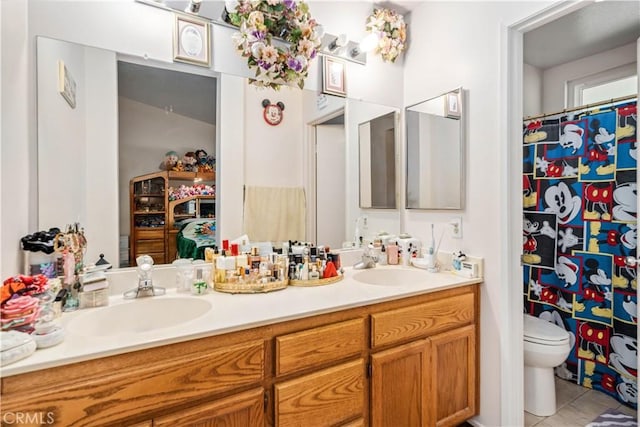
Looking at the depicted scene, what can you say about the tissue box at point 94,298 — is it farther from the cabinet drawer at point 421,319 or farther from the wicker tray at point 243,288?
the cabinet drawer at point 421,319

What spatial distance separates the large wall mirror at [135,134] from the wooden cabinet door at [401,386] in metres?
0.81

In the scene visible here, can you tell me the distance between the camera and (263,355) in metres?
1.11

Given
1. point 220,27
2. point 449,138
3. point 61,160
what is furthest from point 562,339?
point 61,160

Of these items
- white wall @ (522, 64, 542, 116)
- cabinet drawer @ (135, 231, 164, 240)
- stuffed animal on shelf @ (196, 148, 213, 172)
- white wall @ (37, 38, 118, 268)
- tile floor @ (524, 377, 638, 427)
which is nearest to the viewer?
white wall @ (37, 38, 118, 268)

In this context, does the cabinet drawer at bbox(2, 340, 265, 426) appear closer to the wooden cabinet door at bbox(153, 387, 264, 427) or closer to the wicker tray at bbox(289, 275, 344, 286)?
the wooden cabinet door at bbox(153, 387, 264, 427)

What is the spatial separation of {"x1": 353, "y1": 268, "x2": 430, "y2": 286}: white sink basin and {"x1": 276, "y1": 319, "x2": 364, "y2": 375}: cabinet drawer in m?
0.55

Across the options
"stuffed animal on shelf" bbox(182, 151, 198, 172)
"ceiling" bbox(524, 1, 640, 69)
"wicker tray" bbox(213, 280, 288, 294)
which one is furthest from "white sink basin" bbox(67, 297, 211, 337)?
"ceiling" bbox(524, 1, 640, 69)

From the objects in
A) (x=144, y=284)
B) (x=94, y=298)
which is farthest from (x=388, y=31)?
(x=94, y=298)

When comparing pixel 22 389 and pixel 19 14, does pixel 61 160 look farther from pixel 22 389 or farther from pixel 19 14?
pixel 22 389

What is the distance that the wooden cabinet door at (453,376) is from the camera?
155cm

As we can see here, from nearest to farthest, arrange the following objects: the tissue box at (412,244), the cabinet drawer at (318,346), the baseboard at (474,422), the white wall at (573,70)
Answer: the cabinet drawer at (318,346)
the baseboard at (474,422)
the tissue box at (412,244)
the white wall at (573,70)

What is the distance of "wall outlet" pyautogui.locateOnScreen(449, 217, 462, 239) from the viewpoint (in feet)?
6.03

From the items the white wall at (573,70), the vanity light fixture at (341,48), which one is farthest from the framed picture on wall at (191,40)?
the white wall at (573,70)

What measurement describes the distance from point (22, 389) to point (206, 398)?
46cm
